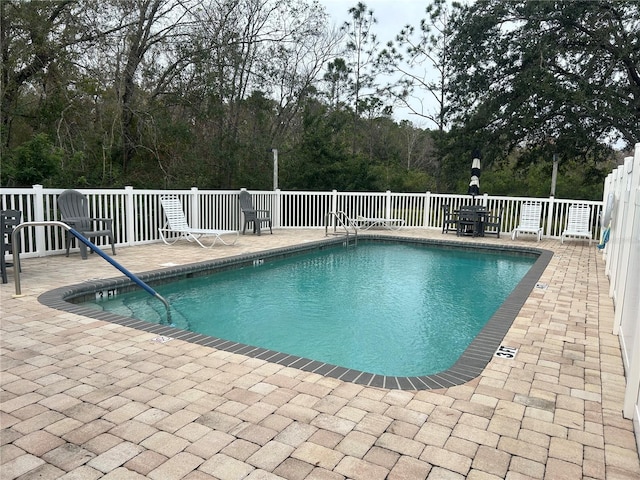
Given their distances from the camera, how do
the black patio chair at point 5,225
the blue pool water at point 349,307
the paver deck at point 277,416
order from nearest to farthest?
the paver deck at point 277,416 < the blue pool water at point 349,307 < the black patio chair at point 5,225

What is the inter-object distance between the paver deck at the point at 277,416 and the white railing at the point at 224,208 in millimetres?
3652

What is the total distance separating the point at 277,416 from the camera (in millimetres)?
2328

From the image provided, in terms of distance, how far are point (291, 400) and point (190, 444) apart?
2.03 ft

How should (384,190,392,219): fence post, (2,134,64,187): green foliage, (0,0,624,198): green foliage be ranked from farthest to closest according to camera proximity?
1. (384,190,392,219): fence post
2. (0,0,624,198): green foliage
3. (2,134,64,187): green foliage

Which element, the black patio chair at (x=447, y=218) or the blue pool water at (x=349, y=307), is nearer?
the blue pool water at (x=349, y=307)

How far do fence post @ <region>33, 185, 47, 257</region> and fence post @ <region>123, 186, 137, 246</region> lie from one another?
4.91 feet

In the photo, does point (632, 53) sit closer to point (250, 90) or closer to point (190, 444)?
point (250, 90)

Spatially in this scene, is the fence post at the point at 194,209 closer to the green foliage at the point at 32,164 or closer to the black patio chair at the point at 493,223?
the green foliage at the point at 32,164

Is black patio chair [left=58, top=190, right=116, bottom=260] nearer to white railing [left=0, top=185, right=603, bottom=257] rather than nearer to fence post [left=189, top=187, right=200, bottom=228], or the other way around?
white railing [left=0, top=185, right=603, bottom=257]

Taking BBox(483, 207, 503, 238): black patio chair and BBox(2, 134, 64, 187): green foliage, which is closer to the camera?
BBox(2, 134, 64, 187): green foliage

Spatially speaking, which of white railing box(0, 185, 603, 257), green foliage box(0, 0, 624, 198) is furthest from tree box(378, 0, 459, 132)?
white railing box(0, 185, 603, 257)

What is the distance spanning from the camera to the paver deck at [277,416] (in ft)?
6.31

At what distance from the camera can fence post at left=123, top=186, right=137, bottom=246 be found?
26.5 ft

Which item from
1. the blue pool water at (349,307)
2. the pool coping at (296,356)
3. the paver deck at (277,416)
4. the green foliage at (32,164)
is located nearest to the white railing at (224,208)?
the green foliage at (32,164)
